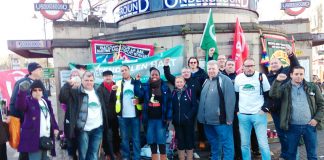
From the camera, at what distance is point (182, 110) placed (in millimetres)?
5352

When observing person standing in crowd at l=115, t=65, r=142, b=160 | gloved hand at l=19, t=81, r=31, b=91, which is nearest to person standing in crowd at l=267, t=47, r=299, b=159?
person standing in crowd at l=115, t=65, r=142, b=160

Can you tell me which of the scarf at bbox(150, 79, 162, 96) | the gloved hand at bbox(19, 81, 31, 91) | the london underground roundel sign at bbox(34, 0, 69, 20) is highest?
the london underground roundel sign at bbox(34, 0, 69, 20)

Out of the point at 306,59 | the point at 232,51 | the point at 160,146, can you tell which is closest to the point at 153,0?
the point at 232,51

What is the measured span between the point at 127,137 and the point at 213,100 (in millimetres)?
1808

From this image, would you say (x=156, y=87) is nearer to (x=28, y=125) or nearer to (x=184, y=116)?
(x=184, y=116)

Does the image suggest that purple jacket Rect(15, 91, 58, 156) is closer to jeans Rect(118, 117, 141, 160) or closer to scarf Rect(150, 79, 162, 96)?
jeans Rect(118, 117, 141, 160)

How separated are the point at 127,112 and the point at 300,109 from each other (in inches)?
118

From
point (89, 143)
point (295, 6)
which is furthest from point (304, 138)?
point (295, 6)

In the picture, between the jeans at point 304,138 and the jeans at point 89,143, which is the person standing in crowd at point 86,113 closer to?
the jeans at point 89,143

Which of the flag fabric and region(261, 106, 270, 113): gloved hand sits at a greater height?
the flag fabric

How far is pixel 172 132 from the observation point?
6156 mm

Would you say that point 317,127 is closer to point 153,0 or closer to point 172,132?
point 172,132

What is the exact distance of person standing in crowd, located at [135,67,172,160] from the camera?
5.36 m

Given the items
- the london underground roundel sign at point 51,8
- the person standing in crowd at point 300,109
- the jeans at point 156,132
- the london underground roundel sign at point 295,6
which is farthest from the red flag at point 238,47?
the london underground roundel sign at point 295,6
